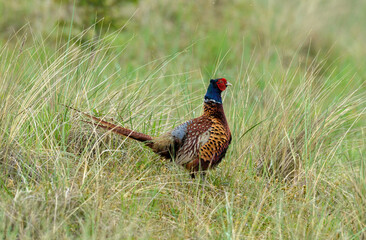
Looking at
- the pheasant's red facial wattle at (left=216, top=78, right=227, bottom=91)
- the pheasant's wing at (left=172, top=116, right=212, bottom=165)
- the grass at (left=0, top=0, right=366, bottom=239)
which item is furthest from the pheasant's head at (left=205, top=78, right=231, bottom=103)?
the grass at (left=0, top=0, right=366, bottom=239)

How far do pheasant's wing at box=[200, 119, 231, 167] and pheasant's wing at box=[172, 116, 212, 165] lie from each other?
1.3 inches

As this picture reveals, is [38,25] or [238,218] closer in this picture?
[238,218]

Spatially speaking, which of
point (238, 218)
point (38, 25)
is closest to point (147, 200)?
point (238, 218)

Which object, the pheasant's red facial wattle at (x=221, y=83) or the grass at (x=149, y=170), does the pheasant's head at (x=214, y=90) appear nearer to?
the pheasant's red facial wattle at (x=221, y=83)

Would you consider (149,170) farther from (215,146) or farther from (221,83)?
(221,83)

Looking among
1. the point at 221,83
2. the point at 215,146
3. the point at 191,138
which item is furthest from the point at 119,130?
the point at 221,83

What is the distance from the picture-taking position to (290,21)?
8.61 m

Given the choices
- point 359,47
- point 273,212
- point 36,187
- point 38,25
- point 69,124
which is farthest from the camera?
point 359,47

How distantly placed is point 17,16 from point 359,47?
477 centimetres

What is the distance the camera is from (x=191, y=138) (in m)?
3.99

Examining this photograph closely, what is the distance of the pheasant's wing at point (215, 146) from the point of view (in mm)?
3938

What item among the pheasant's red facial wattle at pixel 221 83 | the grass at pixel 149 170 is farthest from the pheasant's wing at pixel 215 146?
the pheasant's red facial wattle at pixel 221 83

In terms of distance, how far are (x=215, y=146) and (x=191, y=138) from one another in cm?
17

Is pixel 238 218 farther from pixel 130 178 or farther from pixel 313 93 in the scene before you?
pixel 313 93
